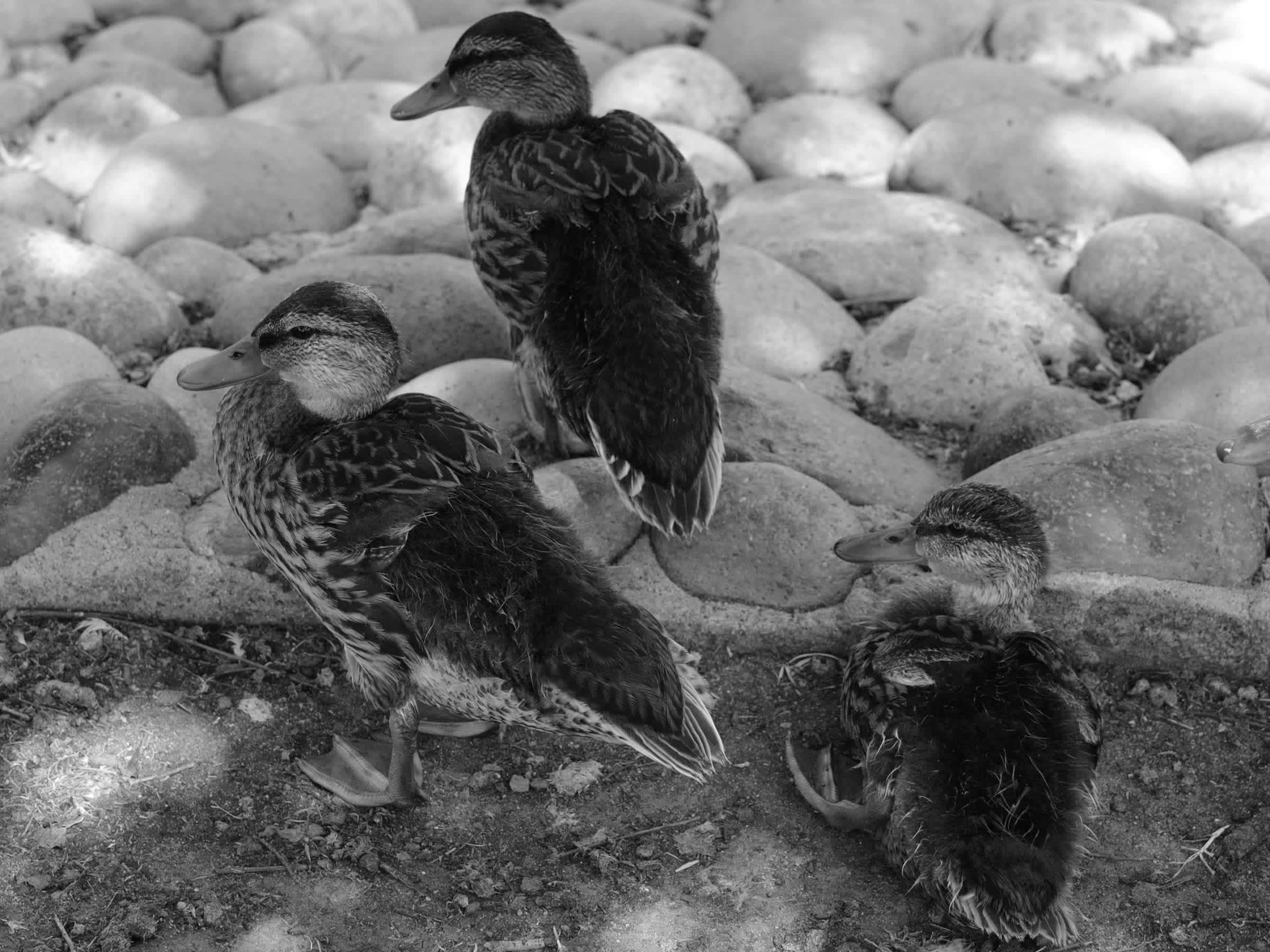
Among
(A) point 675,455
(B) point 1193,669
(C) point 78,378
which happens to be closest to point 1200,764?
(B) point 1193,669

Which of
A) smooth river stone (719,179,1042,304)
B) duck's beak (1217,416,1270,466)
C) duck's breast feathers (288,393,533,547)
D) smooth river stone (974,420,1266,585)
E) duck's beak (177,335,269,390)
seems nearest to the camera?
duck's breast feathers (288,393,533,547)

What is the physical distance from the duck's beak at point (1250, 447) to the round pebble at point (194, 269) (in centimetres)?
373

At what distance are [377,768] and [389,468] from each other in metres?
0.86

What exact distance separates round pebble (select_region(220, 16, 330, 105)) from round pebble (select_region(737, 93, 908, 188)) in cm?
248

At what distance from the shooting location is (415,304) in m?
5.02

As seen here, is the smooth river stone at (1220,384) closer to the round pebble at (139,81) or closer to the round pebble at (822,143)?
the round pebble at (822,143)

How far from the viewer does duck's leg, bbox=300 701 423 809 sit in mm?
3627

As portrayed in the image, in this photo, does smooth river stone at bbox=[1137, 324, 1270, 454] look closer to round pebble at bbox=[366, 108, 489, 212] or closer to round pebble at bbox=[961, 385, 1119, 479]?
round pebble at bbox=[961, 385, 1119, 479]

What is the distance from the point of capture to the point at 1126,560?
13.5ft

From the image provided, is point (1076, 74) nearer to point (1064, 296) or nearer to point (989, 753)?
point (1064, 296)

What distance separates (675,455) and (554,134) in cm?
128

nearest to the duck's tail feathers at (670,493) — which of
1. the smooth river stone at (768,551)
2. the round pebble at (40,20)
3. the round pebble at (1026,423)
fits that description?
the smooth river stone at (768,551)

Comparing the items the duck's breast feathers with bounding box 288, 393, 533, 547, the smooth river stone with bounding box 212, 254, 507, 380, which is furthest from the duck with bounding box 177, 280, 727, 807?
the smooth river stone with bounding box 212, 254, 507, 380

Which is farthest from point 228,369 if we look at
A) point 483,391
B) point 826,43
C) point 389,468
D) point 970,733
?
point 826,43
